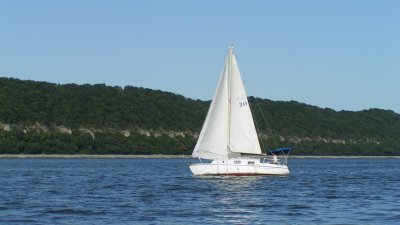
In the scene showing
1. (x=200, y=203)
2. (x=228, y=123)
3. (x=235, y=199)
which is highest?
(x=228, y=123)

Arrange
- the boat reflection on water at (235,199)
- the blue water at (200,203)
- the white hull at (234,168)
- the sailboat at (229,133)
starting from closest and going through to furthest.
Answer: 1. the blue water at (200,203)
2. the boat reflection on water at (235,199)
3. the white hull at (234,168)
4. the sailboat at (229,133)

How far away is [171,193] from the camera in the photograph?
63.1 metres

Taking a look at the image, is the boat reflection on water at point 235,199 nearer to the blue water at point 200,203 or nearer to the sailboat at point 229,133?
the blue water at point 200,203

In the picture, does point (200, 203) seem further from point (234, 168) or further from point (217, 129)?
point (217, 129)

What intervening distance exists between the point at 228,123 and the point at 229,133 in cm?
91

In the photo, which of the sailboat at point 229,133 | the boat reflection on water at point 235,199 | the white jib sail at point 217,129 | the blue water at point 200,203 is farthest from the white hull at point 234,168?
the blue water at point 200,203

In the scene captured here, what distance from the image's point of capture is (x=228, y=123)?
268 feet

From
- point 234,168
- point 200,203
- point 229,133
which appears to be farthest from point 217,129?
point 200,203

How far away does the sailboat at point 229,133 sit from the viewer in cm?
8112

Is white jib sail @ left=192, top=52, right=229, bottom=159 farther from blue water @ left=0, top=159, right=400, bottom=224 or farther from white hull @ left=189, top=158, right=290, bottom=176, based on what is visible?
blue water @ left=0, top=159, right=400, bottom=224

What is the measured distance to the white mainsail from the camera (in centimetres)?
8119

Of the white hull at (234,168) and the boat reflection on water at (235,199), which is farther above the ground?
the white hull at (234,168)

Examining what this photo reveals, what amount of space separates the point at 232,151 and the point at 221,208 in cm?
3024

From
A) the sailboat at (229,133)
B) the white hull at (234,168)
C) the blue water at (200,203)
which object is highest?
the sailboat at (229,133)
